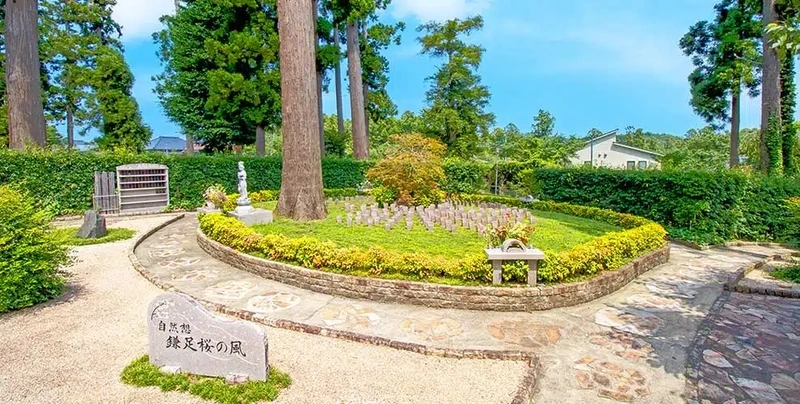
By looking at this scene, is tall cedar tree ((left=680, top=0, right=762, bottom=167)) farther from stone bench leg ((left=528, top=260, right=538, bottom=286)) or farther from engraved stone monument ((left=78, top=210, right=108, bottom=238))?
engraved stone monument ((left=78, top=210, right=108, bottom=238))

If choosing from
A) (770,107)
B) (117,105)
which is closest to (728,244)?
(770,107)

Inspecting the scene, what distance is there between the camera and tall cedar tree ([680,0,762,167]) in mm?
17766

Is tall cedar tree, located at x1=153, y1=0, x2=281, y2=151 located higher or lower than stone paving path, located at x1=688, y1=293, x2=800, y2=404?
higher

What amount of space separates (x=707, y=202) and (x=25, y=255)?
1336 centimetres

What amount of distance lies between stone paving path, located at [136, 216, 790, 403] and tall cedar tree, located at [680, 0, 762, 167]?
16411mm

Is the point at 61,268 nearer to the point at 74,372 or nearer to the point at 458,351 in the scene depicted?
the point at 74,372

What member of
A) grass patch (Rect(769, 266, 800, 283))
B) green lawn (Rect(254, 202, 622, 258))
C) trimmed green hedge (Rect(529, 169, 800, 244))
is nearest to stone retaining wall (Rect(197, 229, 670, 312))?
green lawn (Rect(254, 202, 622, 258))

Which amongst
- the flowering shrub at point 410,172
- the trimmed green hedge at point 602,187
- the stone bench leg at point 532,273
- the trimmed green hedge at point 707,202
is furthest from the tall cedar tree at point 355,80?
the stone bench leg at point 532,273

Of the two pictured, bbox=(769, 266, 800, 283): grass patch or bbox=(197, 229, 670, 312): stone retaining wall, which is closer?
bbox=(197, 229, 670, 312): stone retaining wall

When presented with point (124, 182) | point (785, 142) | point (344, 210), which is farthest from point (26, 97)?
point (785, 142)

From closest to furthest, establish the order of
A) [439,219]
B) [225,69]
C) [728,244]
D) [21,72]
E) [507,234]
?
[507,234], [728,244], [439,219], [21,72], [225,69]

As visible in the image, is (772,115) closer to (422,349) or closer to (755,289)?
(755,289)

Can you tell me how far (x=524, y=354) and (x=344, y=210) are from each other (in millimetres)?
9152

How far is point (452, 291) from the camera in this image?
5164mm
